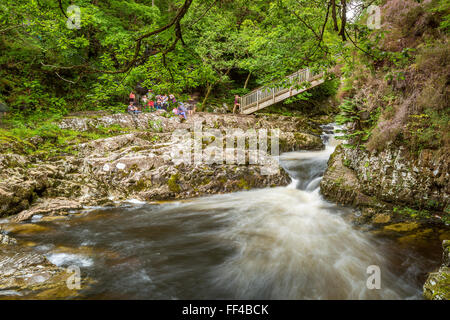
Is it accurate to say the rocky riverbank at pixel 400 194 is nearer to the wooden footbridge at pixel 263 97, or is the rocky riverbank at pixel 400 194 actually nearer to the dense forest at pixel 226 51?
the dense forest at pixel 226 51

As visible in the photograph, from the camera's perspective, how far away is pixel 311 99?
1892 centimetres

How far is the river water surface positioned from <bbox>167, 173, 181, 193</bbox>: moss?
2.24 feet

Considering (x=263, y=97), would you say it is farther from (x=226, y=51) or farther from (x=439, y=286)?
(x=439, y=286)

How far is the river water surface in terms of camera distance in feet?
10.6

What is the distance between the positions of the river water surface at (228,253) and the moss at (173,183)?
2.24 feet

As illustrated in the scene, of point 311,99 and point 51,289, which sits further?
point 311,99

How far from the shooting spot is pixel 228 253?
13.7ft

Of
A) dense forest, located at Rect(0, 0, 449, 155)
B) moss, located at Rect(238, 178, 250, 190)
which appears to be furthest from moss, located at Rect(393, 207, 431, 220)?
moss, located at Rect(238, 178, 250, 190)

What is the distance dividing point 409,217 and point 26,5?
11.9m

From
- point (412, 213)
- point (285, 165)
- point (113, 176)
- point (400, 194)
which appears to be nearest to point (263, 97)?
point (285, 165)

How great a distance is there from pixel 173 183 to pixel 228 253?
338 cm

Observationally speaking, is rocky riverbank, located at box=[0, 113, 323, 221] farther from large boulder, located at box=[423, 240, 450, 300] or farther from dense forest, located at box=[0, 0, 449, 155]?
large boulder, located at box=[423, 240, 450, 300]
